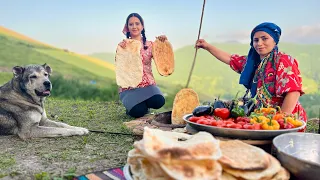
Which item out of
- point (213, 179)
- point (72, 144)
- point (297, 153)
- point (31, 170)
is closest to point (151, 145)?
point (213, 179)

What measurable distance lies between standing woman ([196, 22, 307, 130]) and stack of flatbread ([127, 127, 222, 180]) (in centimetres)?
A: 199

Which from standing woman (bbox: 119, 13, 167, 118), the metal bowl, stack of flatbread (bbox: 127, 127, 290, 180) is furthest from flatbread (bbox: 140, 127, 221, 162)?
standing woman (bbox: 119, 13, 167, 118)

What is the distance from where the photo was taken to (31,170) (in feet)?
13.5

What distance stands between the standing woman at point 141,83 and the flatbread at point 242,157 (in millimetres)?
3906

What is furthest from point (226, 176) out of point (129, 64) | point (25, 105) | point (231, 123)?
point (129, 64)

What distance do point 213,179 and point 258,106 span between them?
2.19 meters

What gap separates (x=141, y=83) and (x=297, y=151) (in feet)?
12.7

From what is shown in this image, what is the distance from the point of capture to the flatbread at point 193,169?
264 cm

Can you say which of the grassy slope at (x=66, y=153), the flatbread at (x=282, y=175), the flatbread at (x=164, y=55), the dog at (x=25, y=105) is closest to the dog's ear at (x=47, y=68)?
the dog at (x=25, y=105)

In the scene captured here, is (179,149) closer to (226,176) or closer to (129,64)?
(226,176)

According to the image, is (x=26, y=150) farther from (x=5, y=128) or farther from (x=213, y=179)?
(x=213, y=179)

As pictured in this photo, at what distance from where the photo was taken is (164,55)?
657 cm

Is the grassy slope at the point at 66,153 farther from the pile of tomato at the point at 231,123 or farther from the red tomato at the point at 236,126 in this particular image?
the red tomato at the point at 236,126

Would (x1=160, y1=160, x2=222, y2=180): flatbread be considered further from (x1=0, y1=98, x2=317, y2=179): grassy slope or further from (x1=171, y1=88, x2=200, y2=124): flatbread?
(x1=171, y1=88, x2=200, y2=124): flatbread
